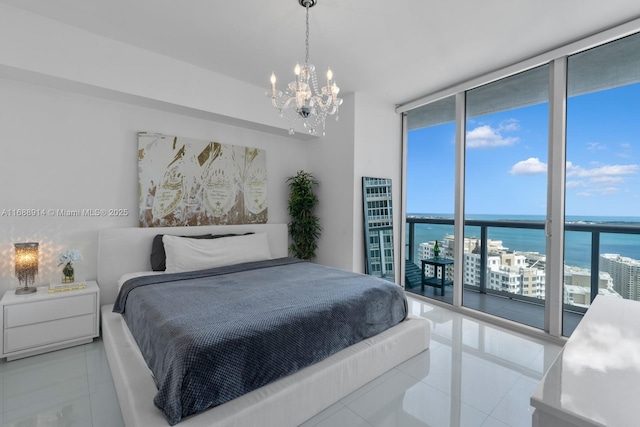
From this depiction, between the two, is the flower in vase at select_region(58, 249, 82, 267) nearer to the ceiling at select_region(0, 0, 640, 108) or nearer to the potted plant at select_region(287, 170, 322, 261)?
the ceiling at select_region(0, 0, 640, 108)

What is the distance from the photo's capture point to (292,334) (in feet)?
5.84

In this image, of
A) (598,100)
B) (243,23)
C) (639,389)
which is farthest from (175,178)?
(598,100)

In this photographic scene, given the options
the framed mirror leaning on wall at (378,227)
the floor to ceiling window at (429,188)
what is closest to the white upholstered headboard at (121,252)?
the framed mirror leaning on wall at (378,227)

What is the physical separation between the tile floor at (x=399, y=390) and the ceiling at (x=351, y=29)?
2.83 meters

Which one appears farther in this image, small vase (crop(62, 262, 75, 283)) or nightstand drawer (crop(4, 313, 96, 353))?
small vase (crop(62, 262, 75, 283))

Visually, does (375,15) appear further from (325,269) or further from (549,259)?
(549,259)

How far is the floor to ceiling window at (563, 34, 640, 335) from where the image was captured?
2.61 meters

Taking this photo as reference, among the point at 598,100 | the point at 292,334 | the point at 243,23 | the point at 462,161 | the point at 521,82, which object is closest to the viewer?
the point at 292,334

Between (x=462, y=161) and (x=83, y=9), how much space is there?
13.2 feet

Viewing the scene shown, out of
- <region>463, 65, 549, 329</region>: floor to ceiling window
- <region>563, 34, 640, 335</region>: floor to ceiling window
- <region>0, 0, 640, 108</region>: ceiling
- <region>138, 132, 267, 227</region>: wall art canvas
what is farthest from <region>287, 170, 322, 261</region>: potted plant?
<region>563, 34, 640, 335</region>: floor to ceiling window

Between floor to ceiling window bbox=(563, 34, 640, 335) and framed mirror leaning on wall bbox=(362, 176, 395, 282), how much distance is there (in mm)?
2002

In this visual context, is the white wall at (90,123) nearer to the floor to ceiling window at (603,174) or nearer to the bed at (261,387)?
the bed at (261,387)

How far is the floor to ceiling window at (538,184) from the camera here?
2.68 m

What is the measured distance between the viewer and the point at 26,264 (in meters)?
2.55
